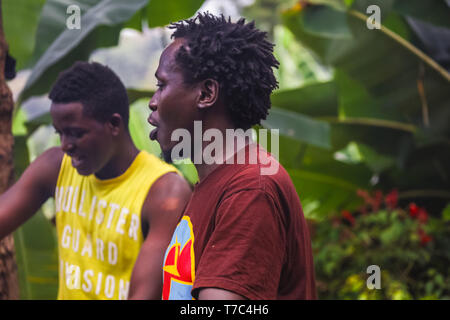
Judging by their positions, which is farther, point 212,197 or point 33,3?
point 33,3

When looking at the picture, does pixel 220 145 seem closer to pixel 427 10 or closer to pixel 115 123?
pixel 115 123

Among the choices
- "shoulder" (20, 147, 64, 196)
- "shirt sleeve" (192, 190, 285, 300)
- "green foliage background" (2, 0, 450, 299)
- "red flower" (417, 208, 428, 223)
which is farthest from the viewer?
"red flower" (417, 208, 428, 223)

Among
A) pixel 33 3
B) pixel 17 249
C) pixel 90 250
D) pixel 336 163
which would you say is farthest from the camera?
pixel 336 163

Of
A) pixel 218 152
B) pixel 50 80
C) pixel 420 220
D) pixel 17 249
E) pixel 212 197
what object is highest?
pixel 50 80

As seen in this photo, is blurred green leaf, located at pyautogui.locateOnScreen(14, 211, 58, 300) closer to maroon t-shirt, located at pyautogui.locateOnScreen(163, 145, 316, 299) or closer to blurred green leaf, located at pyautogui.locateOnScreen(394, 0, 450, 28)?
maroon t-shirt, located at pyautogui.locateOnScreen(163, 145, 316, 299)

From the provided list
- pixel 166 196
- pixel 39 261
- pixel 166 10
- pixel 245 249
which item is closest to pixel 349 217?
pixel 166 10

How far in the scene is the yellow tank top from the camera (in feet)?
8.68

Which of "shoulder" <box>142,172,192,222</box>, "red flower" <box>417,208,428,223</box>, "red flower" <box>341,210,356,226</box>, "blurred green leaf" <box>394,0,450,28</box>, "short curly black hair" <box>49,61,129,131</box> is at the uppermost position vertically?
"blurred green leaf" <box>394,0,450,28</box>

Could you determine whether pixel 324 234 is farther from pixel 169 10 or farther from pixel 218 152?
pixel 218 152

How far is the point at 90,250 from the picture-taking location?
2.71 meters

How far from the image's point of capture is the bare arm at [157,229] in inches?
94.0

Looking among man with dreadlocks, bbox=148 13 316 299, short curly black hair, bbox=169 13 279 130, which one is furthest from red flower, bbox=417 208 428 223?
short curly black hair, bbox=169 13 279 130

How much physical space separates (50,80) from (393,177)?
3.12 m
